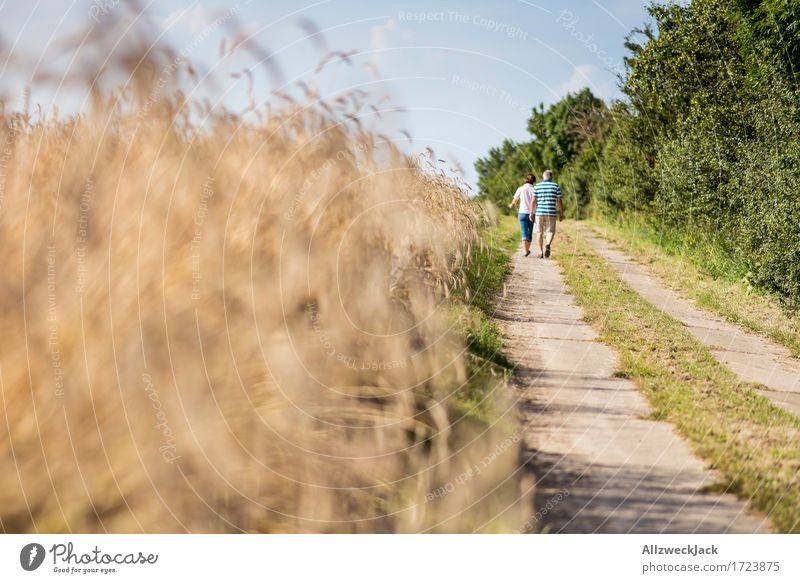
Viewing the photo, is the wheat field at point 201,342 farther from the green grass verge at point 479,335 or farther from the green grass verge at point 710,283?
Result: the green grass verge at point 710,283

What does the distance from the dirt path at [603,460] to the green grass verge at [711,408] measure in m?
0.10

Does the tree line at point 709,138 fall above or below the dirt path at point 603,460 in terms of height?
above

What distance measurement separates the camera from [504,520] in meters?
2.67

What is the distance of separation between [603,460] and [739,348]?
378 cm

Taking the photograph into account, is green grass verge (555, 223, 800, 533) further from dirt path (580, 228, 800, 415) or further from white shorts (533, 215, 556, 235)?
white shorts (533, 215, 556, 235)

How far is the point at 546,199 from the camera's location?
35.0 ft

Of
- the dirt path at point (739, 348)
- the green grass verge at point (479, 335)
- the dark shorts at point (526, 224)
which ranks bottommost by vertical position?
the dirt path at point (739, 348)

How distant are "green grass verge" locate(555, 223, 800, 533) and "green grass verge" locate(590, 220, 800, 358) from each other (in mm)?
1005

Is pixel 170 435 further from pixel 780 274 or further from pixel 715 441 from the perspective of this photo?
pixel 780 274

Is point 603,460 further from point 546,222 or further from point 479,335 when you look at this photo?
point 546,222

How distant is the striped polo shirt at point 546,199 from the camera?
10656 mm

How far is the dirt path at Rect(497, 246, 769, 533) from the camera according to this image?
9.09 ft

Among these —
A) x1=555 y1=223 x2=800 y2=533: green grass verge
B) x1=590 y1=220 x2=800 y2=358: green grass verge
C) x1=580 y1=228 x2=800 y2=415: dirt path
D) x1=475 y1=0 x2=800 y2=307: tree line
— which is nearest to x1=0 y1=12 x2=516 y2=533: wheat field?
x1=555 y1=223 x2=800 y2=533: green grass verge

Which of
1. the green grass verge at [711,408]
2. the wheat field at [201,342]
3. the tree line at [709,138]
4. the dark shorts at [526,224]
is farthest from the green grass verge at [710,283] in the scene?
the wheat field at [201,342]
